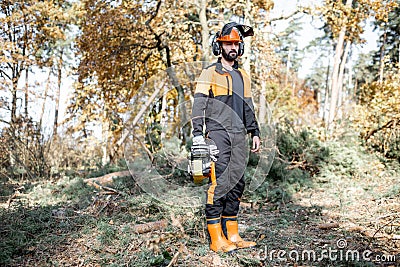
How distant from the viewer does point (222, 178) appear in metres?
3.38

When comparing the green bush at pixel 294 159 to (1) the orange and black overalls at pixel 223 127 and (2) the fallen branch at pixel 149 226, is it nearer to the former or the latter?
(2) the fallen branch at pixel 149 226

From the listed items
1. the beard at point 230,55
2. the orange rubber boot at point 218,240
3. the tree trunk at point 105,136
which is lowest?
→ the orange rubber boot at point 218,240

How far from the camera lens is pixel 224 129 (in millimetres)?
3396

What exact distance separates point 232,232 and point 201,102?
50.9 inches

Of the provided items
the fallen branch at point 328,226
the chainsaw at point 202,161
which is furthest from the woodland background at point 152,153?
the chainsaw at point 202,161

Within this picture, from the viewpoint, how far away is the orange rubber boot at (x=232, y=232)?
3.48 metres

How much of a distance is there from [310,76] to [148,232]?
35241 mm

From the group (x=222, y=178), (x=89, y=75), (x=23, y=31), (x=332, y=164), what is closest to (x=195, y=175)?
(x=222, y=178)

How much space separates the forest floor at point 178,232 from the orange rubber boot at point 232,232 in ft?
0.36

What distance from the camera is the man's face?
3530 mm

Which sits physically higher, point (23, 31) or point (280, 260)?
point (23, 31)

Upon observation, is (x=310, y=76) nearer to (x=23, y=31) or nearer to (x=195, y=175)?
(x=23, y=31)

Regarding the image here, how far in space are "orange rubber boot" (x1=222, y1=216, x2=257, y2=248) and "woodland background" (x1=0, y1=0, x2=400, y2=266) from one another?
25 cm

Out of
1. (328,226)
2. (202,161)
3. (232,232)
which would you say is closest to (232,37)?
(202,161)
